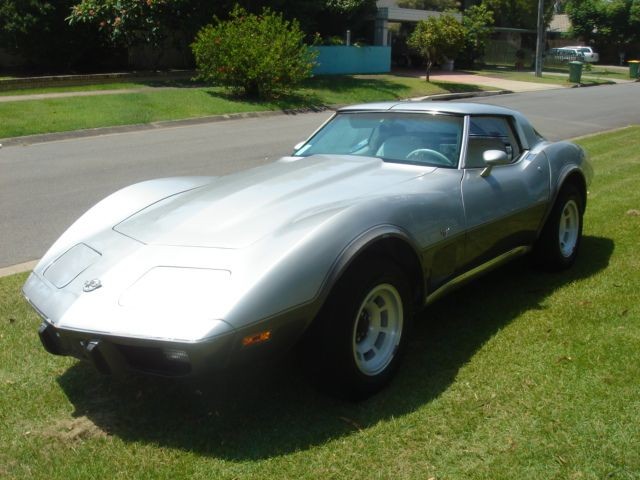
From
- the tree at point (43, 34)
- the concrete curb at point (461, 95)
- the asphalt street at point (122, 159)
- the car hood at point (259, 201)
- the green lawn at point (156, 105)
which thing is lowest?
the concrete curb at point (461, 95)

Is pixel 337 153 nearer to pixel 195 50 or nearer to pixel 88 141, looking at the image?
pixel 88 141

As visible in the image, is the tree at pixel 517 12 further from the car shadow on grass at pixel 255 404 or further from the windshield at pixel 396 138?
the car shadow on grass at pixel 255 404

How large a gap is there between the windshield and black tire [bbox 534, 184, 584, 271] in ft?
3.90

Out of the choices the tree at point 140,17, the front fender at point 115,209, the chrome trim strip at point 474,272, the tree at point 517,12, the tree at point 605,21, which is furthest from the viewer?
the tree at point 605,21

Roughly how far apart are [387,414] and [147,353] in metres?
1.18

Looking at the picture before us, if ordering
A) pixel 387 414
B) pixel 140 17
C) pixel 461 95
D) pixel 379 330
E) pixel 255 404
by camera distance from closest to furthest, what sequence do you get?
pixel 387 414
pixel 255 404
pixel 379 330
pixel 140 17
pixel 461 95

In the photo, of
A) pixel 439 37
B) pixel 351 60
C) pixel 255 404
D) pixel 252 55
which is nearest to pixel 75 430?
pixel 255 404

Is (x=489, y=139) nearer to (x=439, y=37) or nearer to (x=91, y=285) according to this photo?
(x=91, y=285)

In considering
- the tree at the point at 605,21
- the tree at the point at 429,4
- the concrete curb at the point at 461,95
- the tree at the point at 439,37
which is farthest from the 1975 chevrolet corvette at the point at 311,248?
the tree at the point at 605,21

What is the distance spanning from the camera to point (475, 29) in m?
37.8

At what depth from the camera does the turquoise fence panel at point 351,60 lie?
92.6 ft

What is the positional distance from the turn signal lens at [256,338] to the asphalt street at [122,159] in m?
3.84

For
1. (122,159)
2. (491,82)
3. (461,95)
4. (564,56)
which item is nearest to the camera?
(122,159)

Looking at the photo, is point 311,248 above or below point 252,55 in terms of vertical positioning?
below
